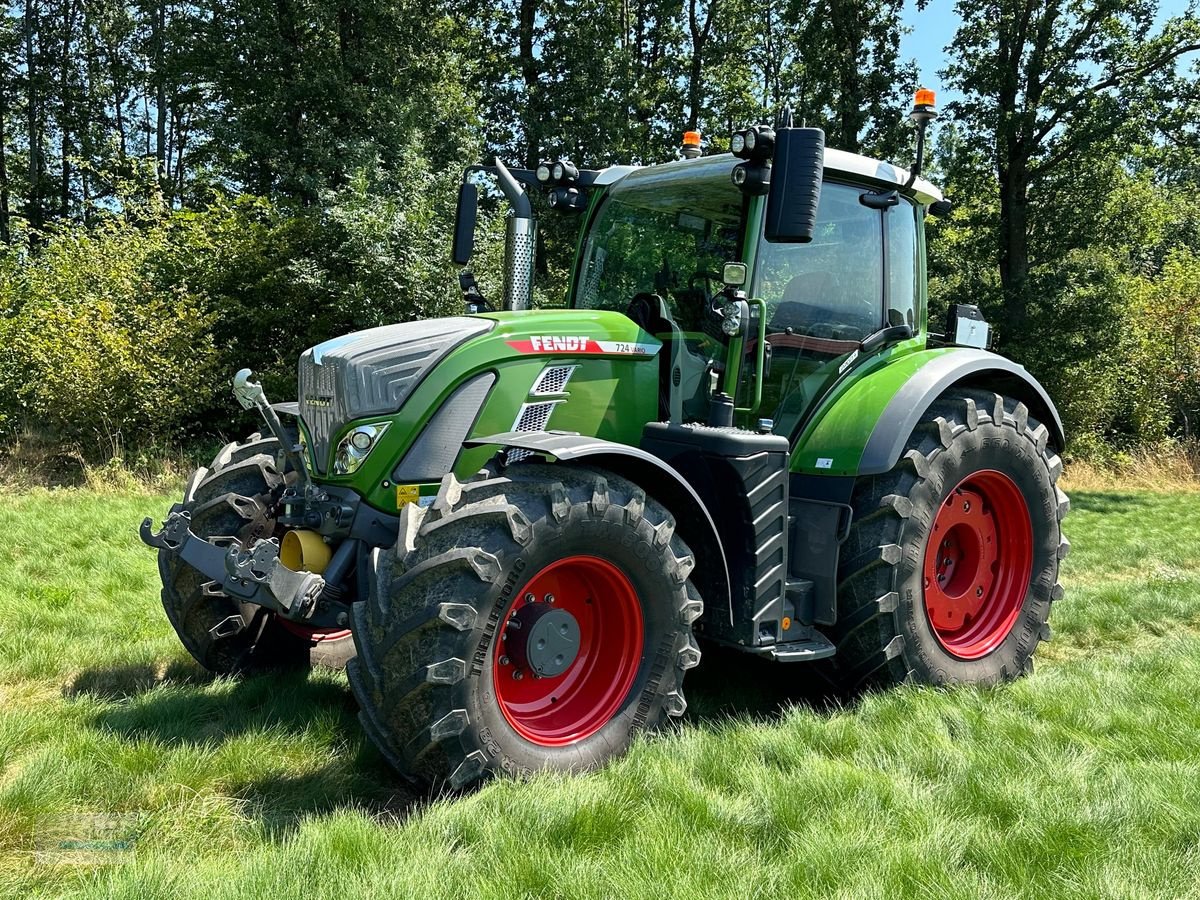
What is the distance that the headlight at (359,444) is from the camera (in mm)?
3297

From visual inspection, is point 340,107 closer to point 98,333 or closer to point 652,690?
point 98,333

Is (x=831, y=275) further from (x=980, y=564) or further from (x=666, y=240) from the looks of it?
(x=980, y=564)

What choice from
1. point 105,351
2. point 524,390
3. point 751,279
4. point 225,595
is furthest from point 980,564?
point 105,351

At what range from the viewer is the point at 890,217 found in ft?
14.7

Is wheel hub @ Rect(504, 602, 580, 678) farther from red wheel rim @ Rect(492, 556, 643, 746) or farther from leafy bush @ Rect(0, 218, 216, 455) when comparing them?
leafy bush @ Rect(0, 218, 216, 455)

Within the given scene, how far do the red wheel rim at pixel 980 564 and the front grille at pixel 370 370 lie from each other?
2.41m

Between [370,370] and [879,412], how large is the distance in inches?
84.4

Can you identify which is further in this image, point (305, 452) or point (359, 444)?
point (305, 452)

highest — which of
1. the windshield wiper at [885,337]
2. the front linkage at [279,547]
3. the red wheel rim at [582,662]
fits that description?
the windshield wiper at [885,337]

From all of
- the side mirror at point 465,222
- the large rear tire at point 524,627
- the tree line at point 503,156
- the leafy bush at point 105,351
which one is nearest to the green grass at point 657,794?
the large rear tire at point 524,627

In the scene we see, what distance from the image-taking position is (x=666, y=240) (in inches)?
166

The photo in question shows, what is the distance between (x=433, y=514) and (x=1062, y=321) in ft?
54.7

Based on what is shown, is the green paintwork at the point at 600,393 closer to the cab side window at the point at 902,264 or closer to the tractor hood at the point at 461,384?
the tractor hood at the point at 461,384

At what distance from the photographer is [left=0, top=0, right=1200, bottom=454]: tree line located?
1227cm
